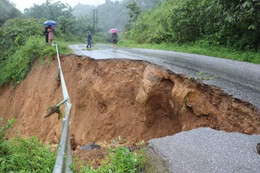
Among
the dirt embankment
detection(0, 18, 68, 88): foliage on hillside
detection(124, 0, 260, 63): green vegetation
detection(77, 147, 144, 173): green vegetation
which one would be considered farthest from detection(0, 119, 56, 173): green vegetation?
detection(0, 18, 68, 88): foliage on hillside

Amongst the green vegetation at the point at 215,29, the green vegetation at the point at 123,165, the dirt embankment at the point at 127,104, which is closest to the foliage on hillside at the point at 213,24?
the green vegetation at the point at 215,29

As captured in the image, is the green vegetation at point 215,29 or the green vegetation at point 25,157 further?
the green vegetation at point 215,29

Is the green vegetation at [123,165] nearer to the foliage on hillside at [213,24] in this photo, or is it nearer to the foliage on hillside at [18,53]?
the foliage on hillside at [213,24]

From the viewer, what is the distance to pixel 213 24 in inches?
509

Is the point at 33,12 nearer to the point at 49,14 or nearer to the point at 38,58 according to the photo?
the point at 49,14

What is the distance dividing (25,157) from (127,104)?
4.22 m

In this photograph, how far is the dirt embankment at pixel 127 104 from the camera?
4777mm

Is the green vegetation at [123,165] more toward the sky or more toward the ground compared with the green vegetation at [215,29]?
more toward the ground

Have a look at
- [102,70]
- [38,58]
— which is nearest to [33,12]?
[38,58]

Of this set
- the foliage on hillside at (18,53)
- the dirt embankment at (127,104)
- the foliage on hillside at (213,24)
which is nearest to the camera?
the dirt embankment at (127,104)

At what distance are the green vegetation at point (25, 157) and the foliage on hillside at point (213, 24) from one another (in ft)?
24.9

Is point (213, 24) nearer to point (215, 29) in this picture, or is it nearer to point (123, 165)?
point (215, 29)

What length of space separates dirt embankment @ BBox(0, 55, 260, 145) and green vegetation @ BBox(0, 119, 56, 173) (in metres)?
3.22

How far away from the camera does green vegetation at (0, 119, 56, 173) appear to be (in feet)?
12.5
